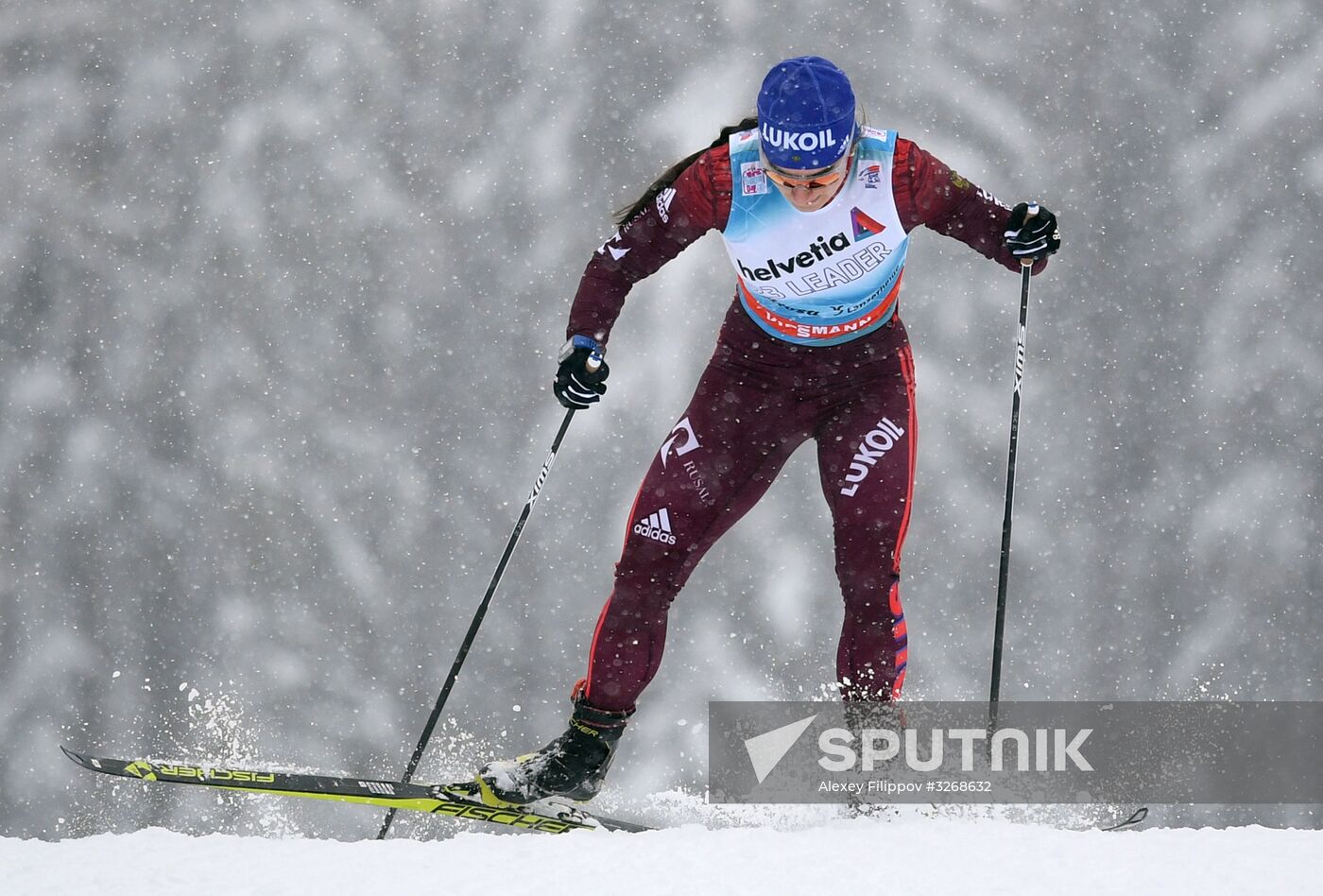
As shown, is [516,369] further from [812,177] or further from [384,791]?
[812,177]

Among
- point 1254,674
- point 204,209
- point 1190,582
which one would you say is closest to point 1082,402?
point 1190,582

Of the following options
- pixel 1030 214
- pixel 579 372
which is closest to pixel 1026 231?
pixel 1030 214

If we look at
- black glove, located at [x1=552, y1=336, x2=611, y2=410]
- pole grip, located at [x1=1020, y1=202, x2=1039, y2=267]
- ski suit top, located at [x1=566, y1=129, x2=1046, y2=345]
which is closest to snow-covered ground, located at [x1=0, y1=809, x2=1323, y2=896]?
black glove, located at [x1=552, y1=336, x2=611, y2=410]

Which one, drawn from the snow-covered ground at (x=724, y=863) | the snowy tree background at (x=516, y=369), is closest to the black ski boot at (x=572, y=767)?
the snow-covered ground at (x=724, y=863)

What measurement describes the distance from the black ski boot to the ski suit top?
4.19 feet

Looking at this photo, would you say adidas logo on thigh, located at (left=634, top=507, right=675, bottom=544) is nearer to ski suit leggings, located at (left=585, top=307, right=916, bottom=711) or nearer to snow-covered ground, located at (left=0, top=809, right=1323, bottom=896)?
ski suit leggings, located at (left=585, top=307, right=916, bottom=711)

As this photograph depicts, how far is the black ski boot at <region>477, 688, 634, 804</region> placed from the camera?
3889 millimetres

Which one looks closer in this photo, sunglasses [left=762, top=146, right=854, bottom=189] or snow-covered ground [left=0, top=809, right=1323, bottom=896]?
snow-covered ground [left=0, top=809, right=1323, bottom=896]

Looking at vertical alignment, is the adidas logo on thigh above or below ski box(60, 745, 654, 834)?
above

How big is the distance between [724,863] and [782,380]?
1623mm

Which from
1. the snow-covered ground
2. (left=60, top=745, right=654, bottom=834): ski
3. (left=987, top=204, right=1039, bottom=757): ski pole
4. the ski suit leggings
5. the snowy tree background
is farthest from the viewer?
the snowy tree background

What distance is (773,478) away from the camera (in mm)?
3969

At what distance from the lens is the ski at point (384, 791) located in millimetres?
3975

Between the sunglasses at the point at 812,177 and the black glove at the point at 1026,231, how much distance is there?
687 mm
